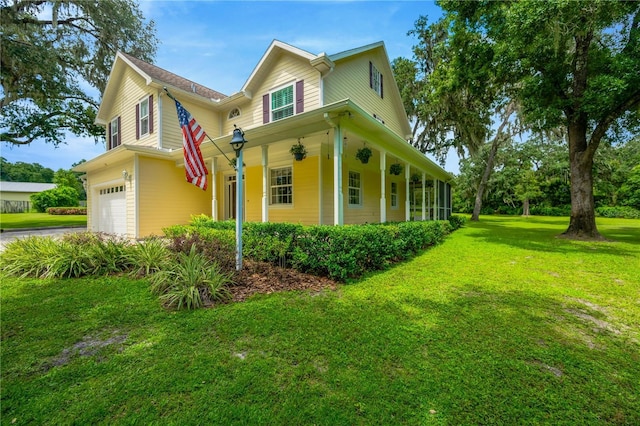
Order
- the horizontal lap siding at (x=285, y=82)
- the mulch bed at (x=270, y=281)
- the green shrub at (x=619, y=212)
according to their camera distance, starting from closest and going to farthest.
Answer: the mulch bed at (x=270, y=281) < the horizontal lap siding at (x=285, y=82) < the green shrub at (x=619, y=212)

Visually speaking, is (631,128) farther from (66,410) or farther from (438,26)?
(66,410)

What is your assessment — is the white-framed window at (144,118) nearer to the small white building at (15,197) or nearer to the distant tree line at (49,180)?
the distant tree line at (49,180)

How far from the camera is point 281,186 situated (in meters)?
9.80

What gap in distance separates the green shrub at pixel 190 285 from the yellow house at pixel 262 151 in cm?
346

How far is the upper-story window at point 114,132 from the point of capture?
13.7m

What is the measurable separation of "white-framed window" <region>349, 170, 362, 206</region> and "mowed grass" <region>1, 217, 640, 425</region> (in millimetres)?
6002

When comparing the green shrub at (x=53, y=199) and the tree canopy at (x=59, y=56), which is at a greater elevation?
the tree canopy at (x=59, y=56)

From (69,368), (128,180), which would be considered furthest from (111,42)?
(69,368)

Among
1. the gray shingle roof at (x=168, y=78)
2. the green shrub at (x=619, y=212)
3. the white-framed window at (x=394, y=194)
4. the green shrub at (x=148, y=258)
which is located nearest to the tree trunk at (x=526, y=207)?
the green shrub at (x=619, y=212)

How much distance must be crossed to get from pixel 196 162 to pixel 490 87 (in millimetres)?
13907

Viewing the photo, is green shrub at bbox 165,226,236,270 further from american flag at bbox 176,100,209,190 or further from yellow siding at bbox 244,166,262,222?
yellow siding at bbox 244,166,262,222

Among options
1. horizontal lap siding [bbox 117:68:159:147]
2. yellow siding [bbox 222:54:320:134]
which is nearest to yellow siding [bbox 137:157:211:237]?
horizontal lap siding [bbox 117:68:159:147]

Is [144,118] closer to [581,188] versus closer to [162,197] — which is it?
[162,197]

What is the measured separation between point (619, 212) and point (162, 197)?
3820 cm
